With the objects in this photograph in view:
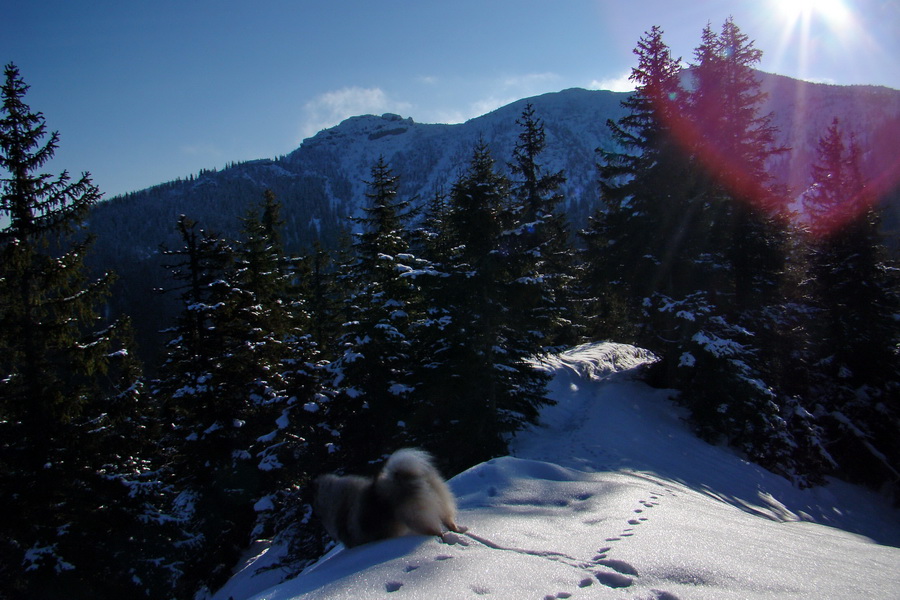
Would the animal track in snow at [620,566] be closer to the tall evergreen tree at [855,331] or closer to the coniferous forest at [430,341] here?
Answer: the coniferous forest at [430,341]

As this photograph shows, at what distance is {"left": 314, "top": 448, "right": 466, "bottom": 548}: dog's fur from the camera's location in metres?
4.96

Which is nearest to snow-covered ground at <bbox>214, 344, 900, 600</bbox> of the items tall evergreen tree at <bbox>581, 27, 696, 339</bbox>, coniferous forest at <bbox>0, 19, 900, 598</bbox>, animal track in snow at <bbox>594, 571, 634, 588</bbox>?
animal track in snow at <bbox>594, 571, 634, 588</bbox>

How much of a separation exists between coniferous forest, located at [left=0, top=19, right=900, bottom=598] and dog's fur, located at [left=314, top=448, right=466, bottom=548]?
2176 millimetres

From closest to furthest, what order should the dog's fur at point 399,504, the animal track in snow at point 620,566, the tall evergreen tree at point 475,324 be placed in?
the animal track in snow at point 620,566 → the dog's fur at point 399,504 → the tall evergreen tree at point 475,324

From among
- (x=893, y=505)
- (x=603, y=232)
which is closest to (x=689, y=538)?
(x=603, y=232)

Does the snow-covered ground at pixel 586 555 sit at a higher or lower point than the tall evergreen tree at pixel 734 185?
lower

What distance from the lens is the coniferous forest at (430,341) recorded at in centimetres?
1001

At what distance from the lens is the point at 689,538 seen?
4.92 metres

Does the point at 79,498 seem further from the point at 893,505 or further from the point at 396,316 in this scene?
the point at 893,505

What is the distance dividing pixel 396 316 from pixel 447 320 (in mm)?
1949

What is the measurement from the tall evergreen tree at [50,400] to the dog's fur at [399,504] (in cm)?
782

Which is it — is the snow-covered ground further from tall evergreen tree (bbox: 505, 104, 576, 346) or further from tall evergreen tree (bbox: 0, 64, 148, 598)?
tall evergreen tree (bbox: 505, 104, 576, 346)

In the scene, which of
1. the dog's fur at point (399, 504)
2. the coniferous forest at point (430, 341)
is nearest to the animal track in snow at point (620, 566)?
the dog's fur at point (399, 504)

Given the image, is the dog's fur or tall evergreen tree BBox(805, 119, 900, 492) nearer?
the dog's fur
